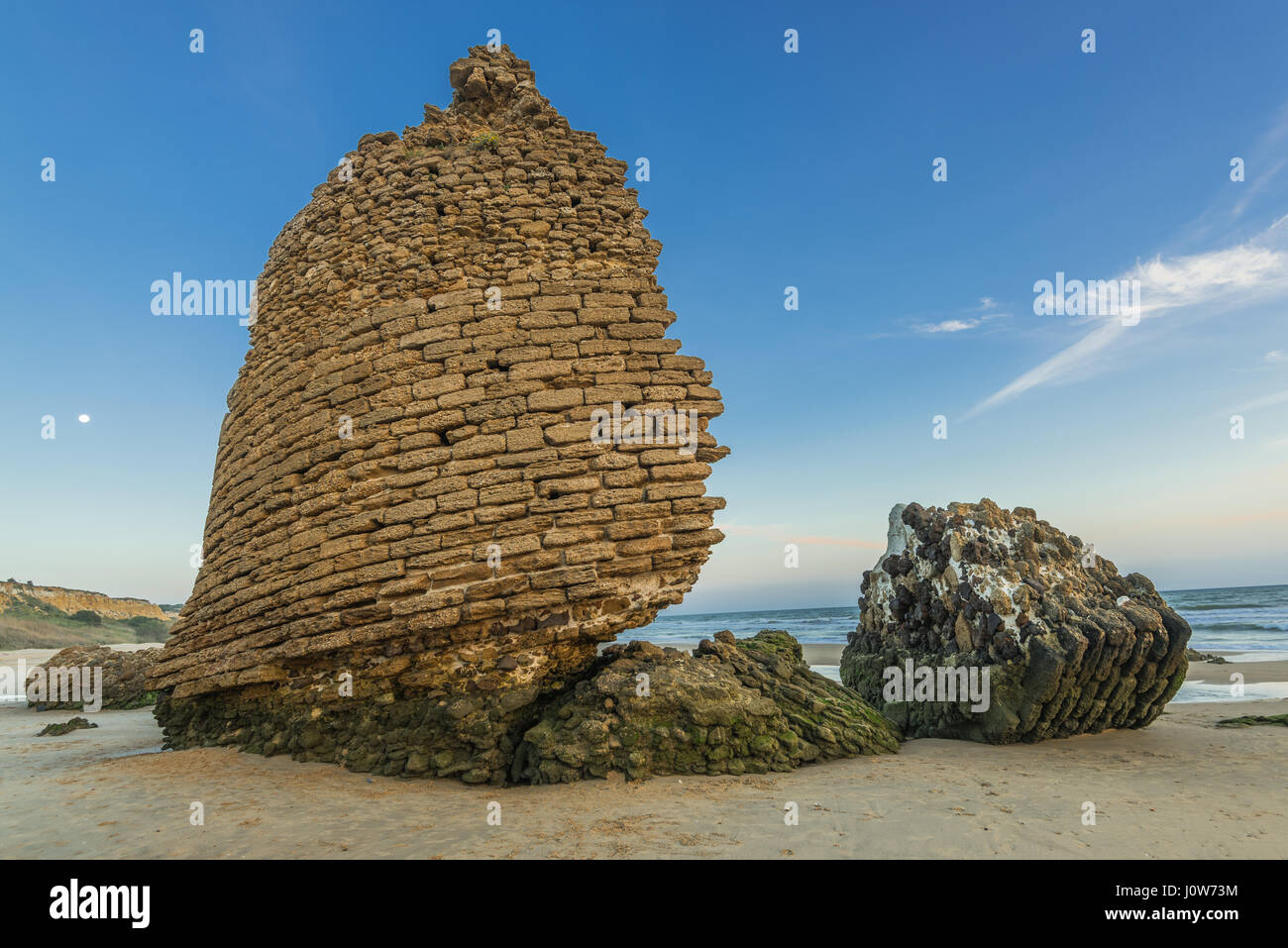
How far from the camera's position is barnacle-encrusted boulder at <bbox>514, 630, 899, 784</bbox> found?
5.16 metres

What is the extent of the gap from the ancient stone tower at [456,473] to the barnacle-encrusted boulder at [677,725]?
1.25 ft

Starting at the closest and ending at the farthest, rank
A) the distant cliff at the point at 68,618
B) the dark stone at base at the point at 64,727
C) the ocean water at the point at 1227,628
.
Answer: the dark stone at base at the point at 64,727, the ocean water at the point at 1227,628, the distant cliff at the point at 68,618

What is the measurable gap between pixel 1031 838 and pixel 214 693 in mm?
7340

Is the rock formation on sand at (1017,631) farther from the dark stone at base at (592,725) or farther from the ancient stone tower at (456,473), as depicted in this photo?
the ancient stone tower at (456,473)

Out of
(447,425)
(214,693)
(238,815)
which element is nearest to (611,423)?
(447,425)

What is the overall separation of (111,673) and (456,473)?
39.2 ft

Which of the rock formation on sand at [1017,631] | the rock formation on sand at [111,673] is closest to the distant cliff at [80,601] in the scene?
the rock formation on sand at [111,673]

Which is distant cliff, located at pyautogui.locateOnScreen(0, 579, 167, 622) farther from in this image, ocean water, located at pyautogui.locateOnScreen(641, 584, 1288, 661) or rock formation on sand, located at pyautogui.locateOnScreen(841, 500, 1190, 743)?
rock formation on sand, located at pyautogui.locateOnScreen(841, 500, 1190, 743)

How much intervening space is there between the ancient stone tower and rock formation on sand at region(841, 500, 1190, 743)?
3.34 meters

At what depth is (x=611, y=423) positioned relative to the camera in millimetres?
5820

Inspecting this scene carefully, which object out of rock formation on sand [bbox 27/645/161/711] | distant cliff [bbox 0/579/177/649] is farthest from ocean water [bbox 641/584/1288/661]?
distant cliff [bbox 0/579/177/649]

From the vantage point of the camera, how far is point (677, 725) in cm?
533

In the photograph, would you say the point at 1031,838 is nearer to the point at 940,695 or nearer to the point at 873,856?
the point at 873,856

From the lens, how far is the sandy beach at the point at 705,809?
3693 mm
